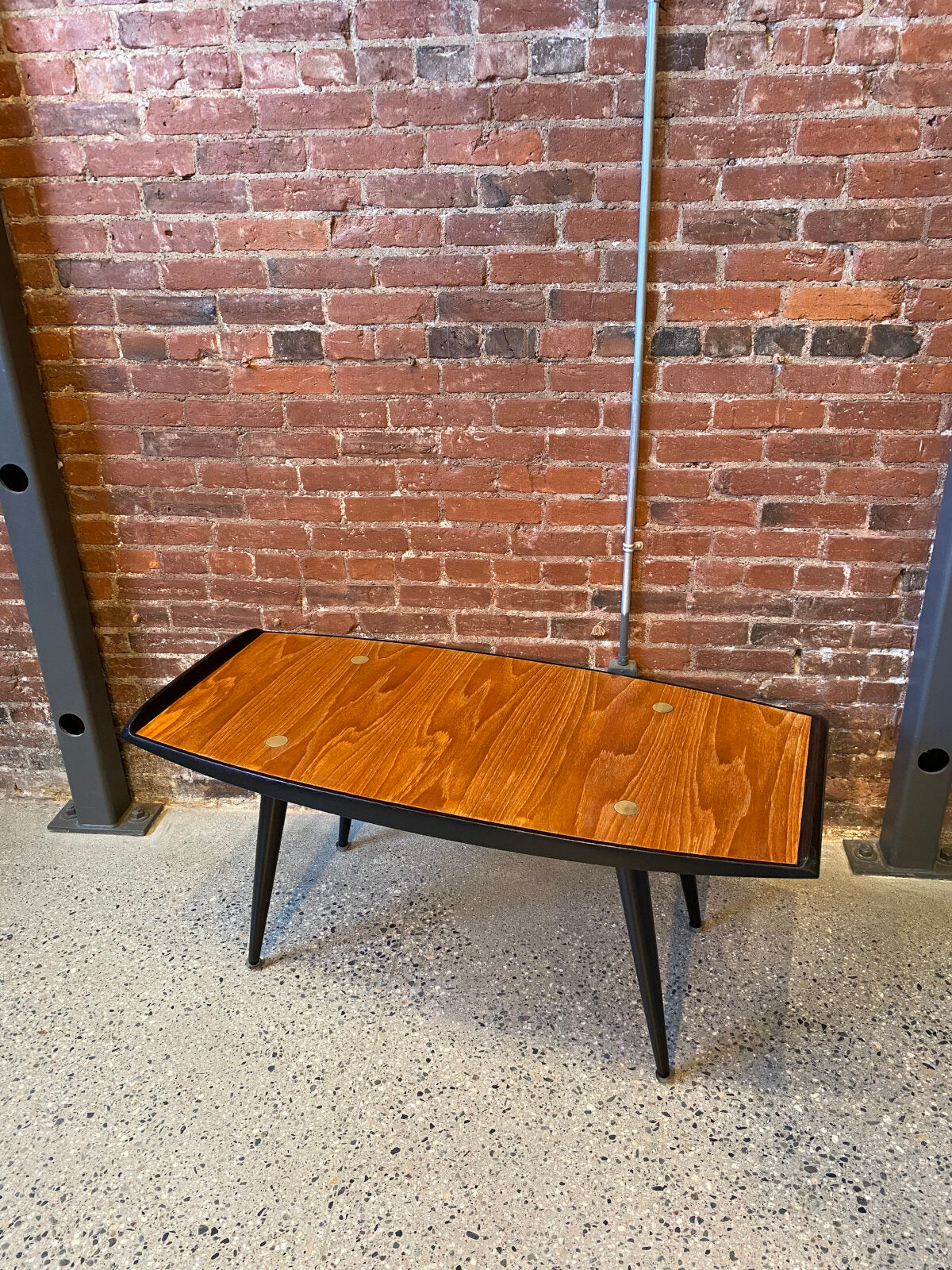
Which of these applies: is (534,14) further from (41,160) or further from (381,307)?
(41,160)

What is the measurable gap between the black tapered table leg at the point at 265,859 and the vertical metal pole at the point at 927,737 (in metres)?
1.35

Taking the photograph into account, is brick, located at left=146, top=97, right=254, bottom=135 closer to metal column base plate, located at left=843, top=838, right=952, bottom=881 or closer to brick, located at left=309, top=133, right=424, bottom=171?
brick, located at left=309, top=133, right=424, bottom=171

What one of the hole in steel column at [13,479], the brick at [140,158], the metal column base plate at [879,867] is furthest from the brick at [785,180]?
the hole in steel column at [13,479]

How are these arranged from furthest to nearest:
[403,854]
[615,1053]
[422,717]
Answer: [403,854], [422,717], [615,1053]

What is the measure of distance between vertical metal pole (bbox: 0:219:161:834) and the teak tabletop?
1.52 feet

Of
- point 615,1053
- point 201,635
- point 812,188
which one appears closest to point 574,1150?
point 615,1053

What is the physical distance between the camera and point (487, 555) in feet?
6.14

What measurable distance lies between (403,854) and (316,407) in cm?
106

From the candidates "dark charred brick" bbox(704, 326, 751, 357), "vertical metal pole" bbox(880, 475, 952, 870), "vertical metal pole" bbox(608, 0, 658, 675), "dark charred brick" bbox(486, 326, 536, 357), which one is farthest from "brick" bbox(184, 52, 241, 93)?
"vertical metal pole" bbox(880, 475, 952, 870)

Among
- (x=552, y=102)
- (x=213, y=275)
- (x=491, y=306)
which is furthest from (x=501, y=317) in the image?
(x=213, y=275)

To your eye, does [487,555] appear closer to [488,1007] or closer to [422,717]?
[422,717]

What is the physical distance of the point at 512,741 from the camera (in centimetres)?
150

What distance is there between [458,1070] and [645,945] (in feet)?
1.35

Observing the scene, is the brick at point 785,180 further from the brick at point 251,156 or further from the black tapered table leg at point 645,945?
the black tapered table leg at point 645,945
